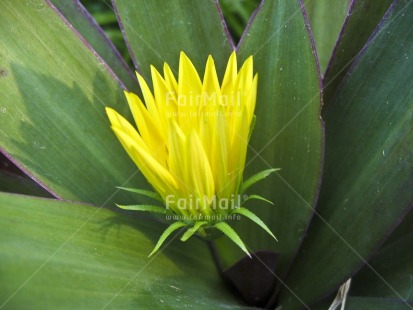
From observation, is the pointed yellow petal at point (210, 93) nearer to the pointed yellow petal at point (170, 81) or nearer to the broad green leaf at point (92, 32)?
the pointed yellow petal at point (170, 81)

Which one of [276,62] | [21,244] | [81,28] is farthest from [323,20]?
[21,244]

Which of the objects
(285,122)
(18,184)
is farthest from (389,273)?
(18,184)

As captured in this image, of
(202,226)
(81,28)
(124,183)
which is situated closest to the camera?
(202,226)

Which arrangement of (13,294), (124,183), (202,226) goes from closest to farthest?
(13,294) → (202,226) → (124,183)

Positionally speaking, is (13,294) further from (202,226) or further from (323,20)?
(323,20)

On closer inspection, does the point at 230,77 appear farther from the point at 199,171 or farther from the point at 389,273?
the point at 389,273

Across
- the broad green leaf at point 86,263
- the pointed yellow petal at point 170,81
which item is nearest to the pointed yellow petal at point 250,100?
the pointed yellow petal at point 170,81

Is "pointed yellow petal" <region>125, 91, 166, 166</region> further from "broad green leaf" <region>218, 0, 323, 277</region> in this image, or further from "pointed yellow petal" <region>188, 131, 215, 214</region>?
"broad green leaf" <region>218, 0, 323, 277</region>
